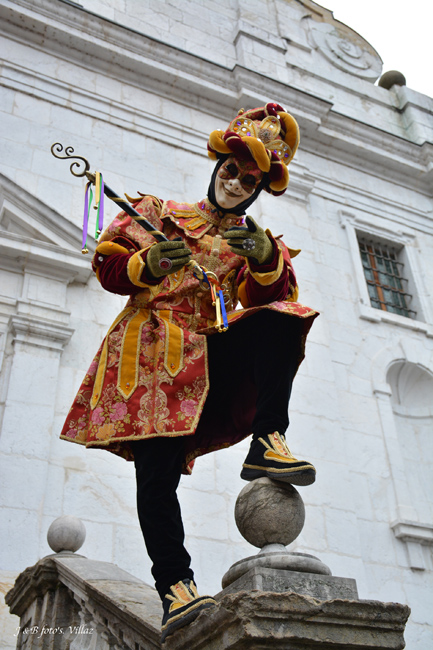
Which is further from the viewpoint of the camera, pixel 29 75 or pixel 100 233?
pixel 29 75

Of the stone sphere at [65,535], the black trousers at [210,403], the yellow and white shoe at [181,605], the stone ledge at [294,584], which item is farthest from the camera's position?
the stone sphere at [65,535]

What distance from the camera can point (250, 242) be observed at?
2488 millimetres

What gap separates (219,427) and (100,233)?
0.93 metres

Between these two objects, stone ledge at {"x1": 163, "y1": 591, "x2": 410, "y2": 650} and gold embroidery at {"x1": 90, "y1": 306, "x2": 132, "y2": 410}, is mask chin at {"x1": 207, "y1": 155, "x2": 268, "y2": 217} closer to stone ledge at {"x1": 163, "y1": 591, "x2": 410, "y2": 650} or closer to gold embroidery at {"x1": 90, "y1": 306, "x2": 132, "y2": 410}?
gold embroidery at {"x1": 90, "y1": 306, "x2": 132, "y2": 410}

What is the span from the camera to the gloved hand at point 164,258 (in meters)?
2.48

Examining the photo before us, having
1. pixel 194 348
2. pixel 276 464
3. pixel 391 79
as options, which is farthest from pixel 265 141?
pixel 391 79

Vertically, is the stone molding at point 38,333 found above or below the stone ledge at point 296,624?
above

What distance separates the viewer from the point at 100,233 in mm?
2828

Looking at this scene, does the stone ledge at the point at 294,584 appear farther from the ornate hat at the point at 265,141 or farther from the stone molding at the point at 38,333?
the stone molding at the point at 38,333

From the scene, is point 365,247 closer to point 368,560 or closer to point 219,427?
point 368,560

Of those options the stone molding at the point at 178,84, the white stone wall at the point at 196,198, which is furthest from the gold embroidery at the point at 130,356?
the stone molding at the point at 178,84

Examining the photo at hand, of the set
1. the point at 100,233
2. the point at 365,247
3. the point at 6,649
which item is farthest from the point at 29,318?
the point at 365,247

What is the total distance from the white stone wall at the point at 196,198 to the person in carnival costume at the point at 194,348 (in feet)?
7.79

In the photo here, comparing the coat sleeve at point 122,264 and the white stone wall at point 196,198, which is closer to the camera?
the coat sleeve at point 122,264
